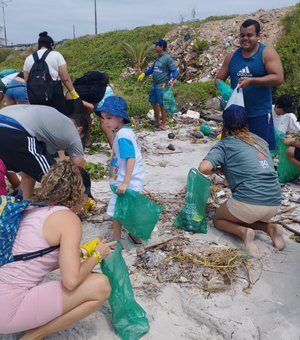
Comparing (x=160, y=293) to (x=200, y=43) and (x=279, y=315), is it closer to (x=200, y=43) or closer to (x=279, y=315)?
(x=279, y=315)

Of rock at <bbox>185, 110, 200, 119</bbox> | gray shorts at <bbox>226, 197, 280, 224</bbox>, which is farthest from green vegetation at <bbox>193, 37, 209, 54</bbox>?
gray shorts at <bbox>226, 197, 280, 224</bbox>

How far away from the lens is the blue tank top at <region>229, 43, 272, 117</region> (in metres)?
3.87

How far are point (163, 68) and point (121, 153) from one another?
188 inches

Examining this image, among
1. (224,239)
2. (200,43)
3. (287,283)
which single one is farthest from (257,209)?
(200,43)

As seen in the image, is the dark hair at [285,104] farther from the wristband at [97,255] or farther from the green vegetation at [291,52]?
the wristband at [97,255]

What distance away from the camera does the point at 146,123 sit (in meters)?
8.04

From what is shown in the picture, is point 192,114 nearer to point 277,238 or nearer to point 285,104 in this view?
point 285,104

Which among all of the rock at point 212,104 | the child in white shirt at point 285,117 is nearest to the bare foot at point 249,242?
the child in white shirt at point 285,117

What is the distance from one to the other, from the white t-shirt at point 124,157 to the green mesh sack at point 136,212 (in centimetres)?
13

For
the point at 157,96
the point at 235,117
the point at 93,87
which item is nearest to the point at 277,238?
the point at 235,117

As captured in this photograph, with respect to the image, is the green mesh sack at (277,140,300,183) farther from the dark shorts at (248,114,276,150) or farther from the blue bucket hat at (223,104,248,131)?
the blue bucket hat at (223,104,248,131)

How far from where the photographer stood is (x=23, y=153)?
3111 mm

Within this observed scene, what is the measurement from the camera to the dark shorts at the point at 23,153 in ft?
10.1

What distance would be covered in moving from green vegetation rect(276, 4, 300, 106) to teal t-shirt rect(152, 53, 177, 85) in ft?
10.7
